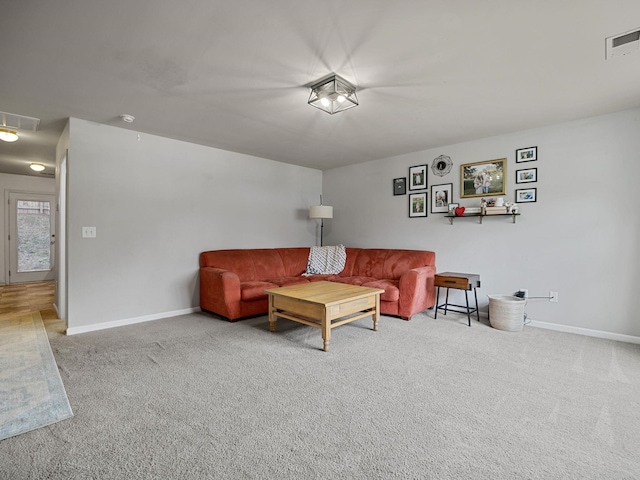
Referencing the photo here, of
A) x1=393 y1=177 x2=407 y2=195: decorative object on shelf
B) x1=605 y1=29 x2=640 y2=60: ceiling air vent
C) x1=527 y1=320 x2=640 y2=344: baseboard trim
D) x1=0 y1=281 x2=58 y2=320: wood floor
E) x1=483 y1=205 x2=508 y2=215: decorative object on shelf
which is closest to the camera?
x1=605 y1=29 x2=640 y2=60: ceiling air vent

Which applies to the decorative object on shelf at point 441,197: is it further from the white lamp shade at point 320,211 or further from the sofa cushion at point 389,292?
the white lamp shade at point 320,211

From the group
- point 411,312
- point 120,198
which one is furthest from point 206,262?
point 411,312

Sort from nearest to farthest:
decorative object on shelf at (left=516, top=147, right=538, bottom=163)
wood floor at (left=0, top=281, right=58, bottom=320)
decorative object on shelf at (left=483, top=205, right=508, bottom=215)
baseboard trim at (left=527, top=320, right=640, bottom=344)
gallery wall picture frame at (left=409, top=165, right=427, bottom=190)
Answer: baseboard trim at (left=527, top=320, right=640, bottom=344), decorative object on shelf at (left=516, top=147, right=538, bottom=163), decorative object on shelf at (left=483, top=205, right=508, bottom=215), wood floor at (left=0, top=281, right=58, bottom=320), gallery wall picture frame at (left=409, top=165, right=427, bottom=190)

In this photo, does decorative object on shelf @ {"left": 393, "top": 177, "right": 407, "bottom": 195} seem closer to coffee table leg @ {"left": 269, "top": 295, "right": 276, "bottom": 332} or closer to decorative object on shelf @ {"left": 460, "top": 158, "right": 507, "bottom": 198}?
decorative object on shelf @ {"left": 460, "top": 158, "right": 507, "bottom": 198}

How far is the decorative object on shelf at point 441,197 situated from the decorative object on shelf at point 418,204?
120 millimetres

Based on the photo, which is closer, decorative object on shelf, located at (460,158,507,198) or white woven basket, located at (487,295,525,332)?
white woven basket, located at (487,295,525,332)

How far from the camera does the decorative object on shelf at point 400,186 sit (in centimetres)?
471

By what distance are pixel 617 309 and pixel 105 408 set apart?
4.46m

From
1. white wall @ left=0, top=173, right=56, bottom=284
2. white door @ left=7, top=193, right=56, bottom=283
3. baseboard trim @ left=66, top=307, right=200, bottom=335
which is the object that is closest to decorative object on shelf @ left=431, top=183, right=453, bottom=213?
baseboard trim @ left=66, top=307, right=200, bottom=335

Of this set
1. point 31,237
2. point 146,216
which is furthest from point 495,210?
point 31,237

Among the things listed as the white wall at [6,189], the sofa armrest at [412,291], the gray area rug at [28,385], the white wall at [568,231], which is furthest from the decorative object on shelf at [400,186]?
the white wall at [6,189]

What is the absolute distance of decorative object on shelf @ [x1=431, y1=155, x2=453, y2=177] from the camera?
424 cm

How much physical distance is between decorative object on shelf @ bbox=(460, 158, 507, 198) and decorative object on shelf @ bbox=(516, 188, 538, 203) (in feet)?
0.55

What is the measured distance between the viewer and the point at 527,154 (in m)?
3.58
